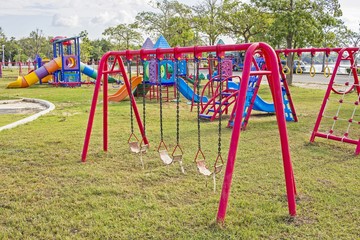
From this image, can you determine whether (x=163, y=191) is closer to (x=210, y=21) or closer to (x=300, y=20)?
(x=300, y=20)

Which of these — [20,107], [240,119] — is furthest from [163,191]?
[20,107]

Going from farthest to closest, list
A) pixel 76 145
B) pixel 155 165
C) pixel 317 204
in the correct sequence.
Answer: pixel 76 145 < pixel 155 165 < pixel 317 204

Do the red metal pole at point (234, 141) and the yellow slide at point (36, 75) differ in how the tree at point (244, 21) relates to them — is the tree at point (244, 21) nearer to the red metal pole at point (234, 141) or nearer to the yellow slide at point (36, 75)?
the yellow slide at point (36, 75)

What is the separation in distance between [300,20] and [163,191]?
13853 millimetres

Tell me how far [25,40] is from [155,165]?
7241 cm

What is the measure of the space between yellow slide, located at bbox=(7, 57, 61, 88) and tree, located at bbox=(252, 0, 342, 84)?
11.0 metres

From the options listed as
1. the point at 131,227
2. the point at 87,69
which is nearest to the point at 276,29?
the point at 87,69

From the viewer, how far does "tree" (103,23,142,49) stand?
1745 inches

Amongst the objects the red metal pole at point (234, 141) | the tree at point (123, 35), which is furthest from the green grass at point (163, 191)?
the tree at point (123, 35)

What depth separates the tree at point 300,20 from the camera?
15.7 meters

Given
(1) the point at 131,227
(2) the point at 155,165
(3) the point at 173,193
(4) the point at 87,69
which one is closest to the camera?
(1) the point at 131,227

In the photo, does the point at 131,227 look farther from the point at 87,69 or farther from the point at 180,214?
the point at 87,69

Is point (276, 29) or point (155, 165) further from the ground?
point (276, 29)

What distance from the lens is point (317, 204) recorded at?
364cm
